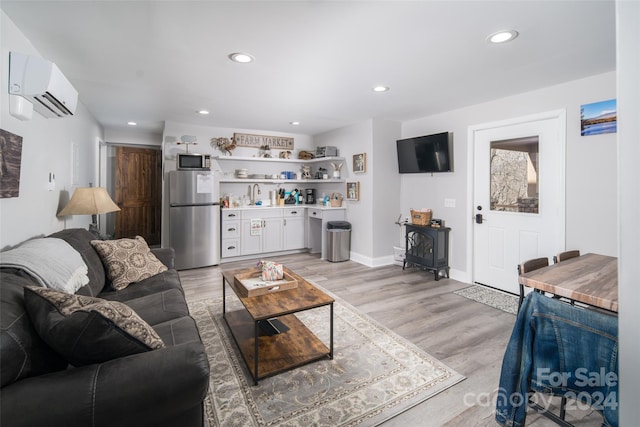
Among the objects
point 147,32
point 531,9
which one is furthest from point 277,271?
point 531,9

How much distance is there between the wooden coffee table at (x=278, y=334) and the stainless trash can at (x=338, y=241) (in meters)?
2.40

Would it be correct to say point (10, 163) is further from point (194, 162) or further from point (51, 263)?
point (194, 162)

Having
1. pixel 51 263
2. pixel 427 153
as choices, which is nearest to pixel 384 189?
pixel 427 153

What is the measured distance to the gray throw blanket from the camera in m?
1.58

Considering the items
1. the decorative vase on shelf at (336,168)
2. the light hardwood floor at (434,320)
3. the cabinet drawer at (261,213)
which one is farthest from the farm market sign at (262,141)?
the light hardwood floor at (434,320)

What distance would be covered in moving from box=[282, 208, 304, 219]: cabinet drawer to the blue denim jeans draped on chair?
14.8 ft

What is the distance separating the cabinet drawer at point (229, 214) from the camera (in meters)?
5.09

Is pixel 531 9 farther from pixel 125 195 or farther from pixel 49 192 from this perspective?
pixel 125 195

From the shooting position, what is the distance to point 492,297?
3.50 m

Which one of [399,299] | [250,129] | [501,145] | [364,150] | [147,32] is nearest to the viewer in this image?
[147,32]

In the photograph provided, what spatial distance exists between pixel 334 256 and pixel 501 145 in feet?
9.57

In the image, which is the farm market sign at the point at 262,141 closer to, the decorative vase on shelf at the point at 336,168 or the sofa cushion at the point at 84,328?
the decorative vase on shelf at the point at 336,168

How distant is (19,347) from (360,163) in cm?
448

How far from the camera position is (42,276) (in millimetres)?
1624
